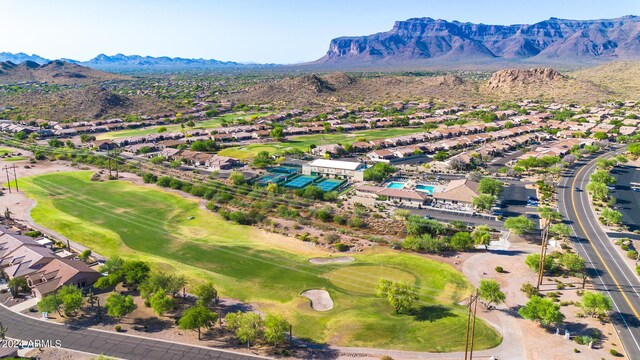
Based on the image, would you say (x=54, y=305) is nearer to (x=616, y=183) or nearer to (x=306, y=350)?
(x=306, y=350)

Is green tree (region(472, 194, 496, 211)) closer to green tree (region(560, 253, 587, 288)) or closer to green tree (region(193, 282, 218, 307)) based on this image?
green tree (region(560, 253, 587, 288))

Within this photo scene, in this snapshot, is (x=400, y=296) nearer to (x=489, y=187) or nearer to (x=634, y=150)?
(x=489, y=187)

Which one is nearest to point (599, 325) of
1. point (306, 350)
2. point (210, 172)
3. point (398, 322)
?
point (398, 322)

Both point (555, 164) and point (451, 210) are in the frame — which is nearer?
point (451, 210)

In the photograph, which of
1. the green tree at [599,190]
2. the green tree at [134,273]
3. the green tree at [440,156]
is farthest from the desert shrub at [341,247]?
the green tree at [440,156]

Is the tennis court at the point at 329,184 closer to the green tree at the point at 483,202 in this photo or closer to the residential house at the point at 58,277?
the green tree at the point at 483,202
